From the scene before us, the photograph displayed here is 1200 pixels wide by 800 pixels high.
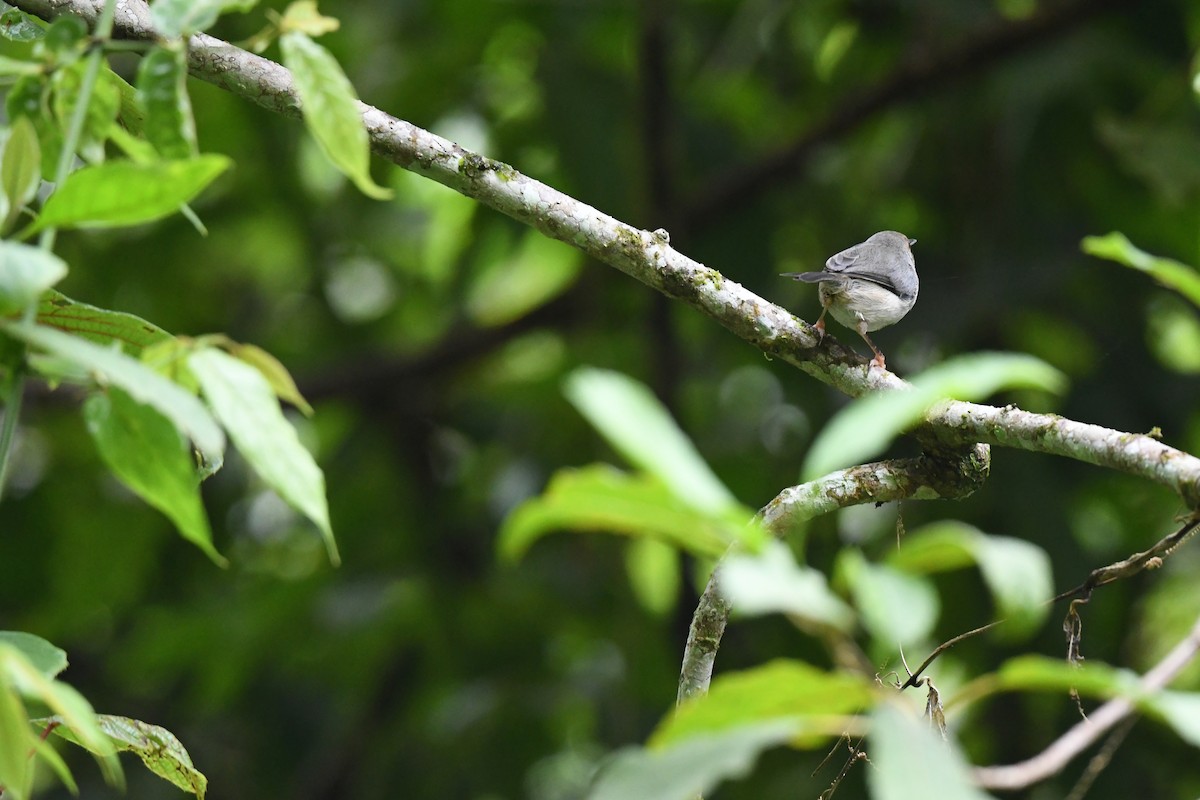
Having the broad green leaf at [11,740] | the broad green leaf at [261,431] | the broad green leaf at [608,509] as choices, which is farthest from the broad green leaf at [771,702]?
the broad green leaf at [11,740]

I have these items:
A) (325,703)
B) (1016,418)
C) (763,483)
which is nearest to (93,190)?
(1016,418)

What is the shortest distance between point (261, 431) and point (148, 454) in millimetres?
146

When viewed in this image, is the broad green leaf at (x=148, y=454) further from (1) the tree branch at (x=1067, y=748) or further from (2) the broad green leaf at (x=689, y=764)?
(1) the tree branch at (x=1067, y=748)

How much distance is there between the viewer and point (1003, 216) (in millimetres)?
5863

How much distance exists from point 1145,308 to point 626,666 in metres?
2.96

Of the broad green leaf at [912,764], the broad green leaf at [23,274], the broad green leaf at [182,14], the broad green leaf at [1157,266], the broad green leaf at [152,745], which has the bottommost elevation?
the broad green leaf at [152,745]

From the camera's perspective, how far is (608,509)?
0.91m

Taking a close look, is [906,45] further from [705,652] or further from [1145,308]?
[705,652]

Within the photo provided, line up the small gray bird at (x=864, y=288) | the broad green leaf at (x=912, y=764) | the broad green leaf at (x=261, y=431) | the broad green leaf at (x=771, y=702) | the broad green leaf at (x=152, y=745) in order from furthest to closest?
the small gray bird at (x=864, y=288)
the broad green leaf at (x=152, y=745)
the broad green leaf at (x=261, y=431)
the broad green leaf at (x=771, y=702)
the broad green leaf at (x=912, y=764)

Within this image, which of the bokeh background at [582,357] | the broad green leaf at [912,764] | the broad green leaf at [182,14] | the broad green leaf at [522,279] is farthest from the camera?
the broad green leaf at [522,279]

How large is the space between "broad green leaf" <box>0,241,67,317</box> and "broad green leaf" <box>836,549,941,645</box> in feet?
2.33

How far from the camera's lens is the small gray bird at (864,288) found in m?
3.16

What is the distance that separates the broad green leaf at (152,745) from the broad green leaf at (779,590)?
1003mm

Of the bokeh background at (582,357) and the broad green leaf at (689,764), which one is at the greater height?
the bokeh background at (582,357)
